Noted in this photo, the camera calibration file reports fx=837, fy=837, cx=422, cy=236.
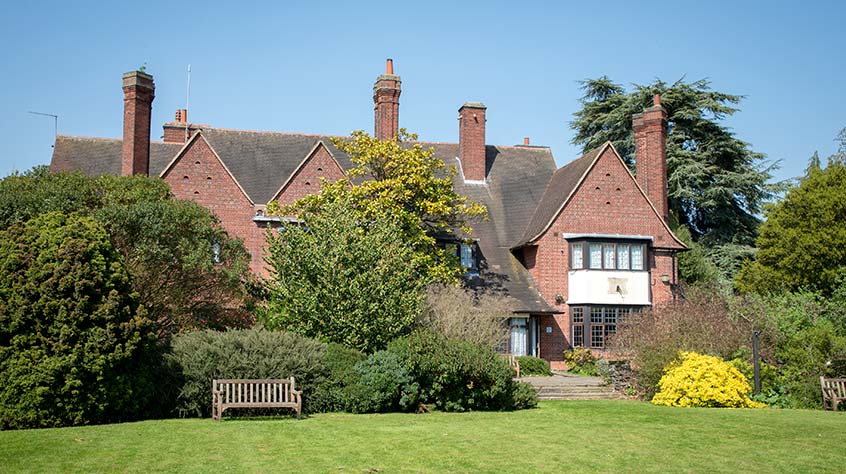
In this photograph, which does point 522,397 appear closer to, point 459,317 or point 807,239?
point 459,317

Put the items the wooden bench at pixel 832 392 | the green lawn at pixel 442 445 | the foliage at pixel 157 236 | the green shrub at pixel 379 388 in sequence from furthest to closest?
the foliage at pixel 157 236, the wooden bench at pixel 832 392, the green shrub at pixel 379 388, the green lawn at pixel 442 445

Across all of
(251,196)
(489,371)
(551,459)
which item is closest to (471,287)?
(251,196)

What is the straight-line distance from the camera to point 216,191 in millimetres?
32688

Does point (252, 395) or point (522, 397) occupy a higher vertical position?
point (252, 395)

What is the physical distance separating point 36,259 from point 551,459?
10.8 meters

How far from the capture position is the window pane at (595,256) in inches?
1348

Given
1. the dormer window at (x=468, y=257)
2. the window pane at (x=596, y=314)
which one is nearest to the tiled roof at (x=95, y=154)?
the dormer window at (x=468, y=257)

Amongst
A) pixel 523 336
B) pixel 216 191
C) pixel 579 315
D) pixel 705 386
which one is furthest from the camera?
pixel 579 315

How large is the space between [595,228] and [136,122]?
19.0m

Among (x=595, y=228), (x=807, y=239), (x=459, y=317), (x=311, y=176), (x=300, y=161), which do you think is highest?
(x=300, y=161)

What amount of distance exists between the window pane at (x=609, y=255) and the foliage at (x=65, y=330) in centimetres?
2136

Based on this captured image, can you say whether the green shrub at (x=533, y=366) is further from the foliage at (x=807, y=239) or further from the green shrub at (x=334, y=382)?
the green shrub at (x=334, y=382)

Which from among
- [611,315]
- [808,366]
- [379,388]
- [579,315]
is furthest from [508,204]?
[379,388]

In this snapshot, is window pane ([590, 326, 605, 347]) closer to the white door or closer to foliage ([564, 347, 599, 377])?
foliage ([564, 347, 599, 377])
